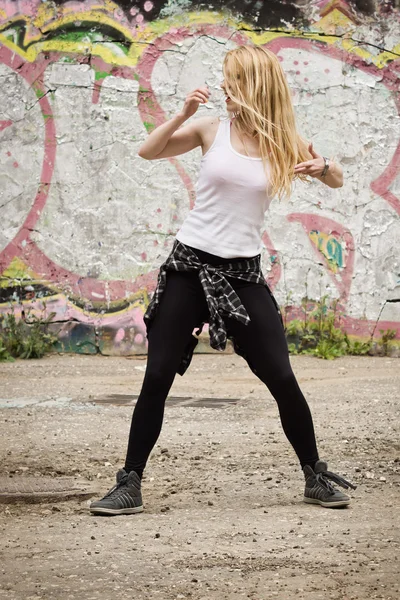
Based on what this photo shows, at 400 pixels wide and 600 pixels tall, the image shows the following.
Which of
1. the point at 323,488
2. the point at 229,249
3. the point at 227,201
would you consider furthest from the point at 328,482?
the point at 227,201

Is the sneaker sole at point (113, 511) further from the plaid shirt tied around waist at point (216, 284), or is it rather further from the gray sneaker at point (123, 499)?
the plaid shirt tied around waist at point (216, 284)

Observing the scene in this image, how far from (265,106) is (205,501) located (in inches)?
66.9

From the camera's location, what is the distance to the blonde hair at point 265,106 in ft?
13.4

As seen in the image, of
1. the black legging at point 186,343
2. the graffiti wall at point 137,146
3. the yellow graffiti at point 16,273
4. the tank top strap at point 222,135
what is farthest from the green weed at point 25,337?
the tank top strap at point 222,135

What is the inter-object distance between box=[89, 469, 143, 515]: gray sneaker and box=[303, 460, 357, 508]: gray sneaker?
73 cm

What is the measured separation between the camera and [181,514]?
163 inches

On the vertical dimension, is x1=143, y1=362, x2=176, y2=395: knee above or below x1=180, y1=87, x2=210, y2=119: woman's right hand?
below

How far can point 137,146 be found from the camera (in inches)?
353

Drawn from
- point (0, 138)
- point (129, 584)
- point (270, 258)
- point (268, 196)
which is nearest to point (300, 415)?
point (268, 196)

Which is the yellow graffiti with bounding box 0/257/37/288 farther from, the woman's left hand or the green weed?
the woman's left hand

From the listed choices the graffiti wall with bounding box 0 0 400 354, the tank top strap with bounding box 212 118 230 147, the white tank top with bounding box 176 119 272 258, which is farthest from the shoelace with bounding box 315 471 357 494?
the graffiti wall with bounding box 0 0 400 354

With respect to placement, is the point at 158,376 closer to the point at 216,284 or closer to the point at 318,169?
the point at 216,284

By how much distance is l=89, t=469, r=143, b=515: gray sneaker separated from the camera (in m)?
4.12

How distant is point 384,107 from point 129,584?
6.67 metres
